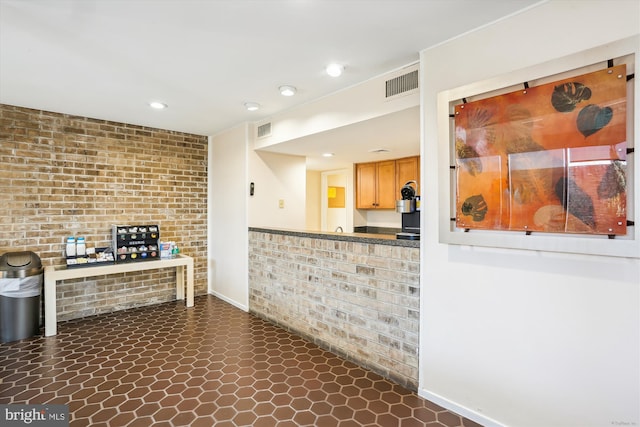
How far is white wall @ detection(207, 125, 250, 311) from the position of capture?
14.4 ft

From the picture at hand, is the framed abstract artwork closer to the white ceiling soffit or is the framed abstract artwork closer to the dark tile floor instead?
the white ceiling soffit

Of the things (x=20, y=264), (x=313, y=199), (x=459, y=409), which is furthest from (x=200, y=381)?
(x=313, y=199)

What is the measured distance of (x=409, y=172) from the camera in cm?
490

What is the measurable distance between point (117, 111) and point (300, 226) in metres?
2.74

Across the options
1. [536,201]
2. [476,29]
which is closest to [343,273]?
[536,201]

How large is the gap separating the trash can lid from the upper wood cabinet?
437cm

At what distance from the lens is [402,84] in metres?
2.61

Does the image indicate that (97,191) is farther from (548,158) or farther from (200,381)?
(548,158)

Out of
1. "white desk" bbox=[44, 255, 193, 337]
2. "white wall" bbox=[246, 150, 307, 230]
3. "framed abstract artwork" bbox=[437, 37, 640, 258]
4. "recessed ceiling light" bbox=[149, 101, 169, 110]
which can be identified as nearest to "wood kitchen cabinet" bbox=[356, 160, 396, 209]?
"white wall" bbox=[246, 150, 307, 230]

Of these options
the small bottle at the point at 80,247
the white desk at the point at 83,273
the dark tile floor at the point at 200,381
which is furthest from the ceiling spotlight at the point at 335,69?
the small bottle at the point at 80,247

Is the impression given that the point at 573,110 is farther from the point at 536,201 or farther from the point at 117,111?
the point at 117,111

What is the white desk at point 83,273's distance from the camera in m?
3.50

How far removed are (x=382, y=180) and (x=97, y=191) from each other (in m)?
4.00

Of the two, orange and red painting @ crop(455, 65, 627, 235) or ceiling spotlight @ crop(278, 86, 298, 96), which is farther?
ceiling spotlight @ crop(278, 86, 298, 96)
